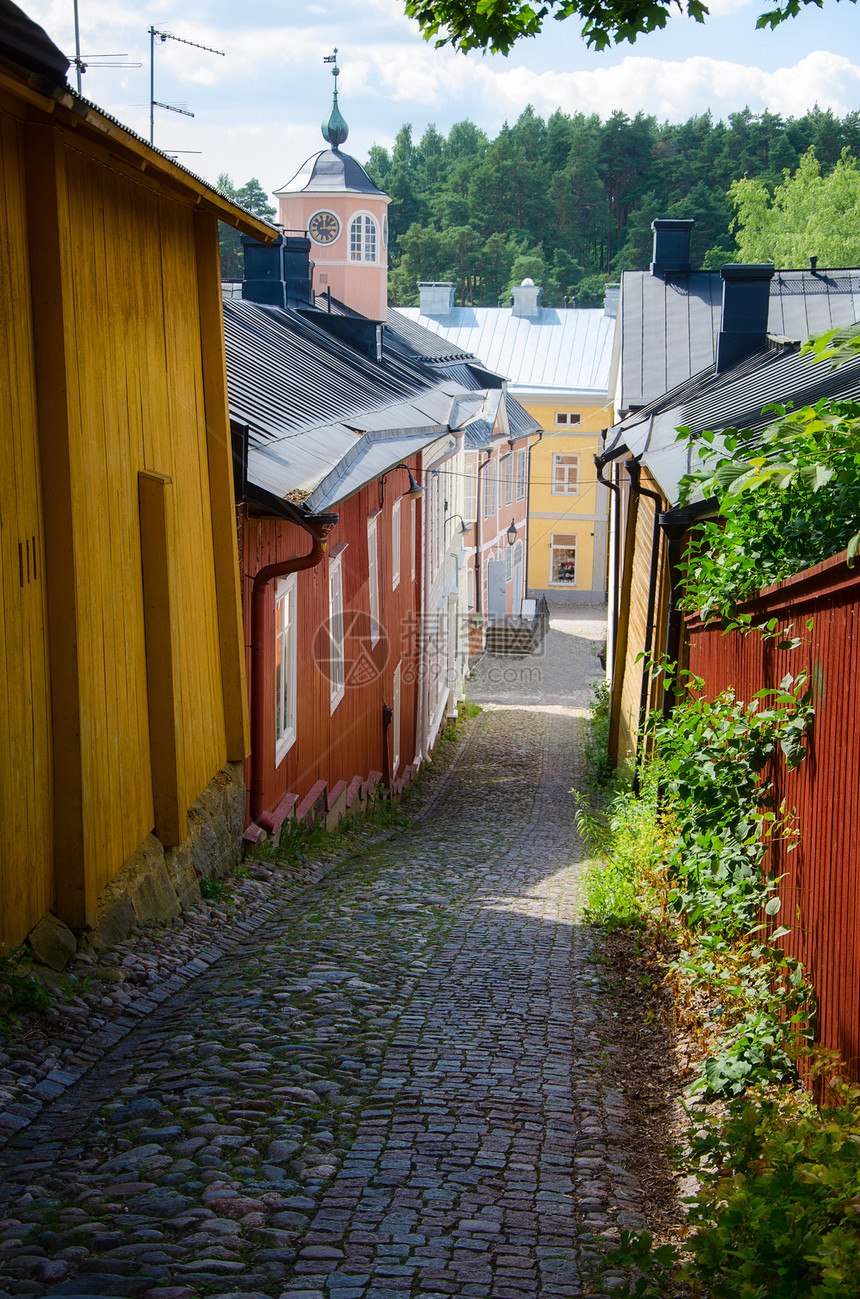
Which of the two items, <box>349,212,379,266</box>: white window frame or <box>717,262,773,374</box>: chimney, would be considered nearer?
<box>717,262,773,374</box>: chimney

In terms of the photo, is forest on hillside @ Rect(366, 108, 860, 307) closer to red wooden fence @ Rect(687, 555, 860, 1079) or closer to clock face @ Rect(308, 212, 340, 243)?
clock face @ Rect(308, 212, 340, 243)

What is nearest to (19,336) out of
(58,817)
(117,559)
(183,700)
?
(117,559)

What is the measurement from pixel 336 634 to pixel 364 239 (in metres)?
17.3

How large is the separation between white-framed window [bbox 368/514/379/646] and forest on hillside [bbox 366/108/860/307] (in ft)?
159

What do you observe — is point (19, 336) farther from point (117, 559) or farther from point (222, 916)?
point (222, 916)

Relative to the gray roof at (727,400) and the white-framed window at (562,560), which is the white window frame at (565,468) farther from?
the gray roof at (727,400)

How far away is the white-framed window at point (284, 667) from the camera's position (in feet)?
30.6

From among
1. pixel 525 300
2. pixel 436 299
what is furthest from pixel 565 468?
pixel 436 299

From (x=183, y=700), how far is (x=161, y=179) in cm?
289

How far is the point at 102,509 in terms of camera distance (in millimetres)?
5605

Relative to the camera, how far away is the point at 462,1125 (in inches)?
160

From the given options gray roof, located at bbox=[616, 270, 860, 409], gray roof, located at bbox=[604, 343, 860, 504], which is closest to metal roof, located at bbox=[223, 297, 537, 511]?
gray roof, located at bbox=[604, 343, 860, 504]

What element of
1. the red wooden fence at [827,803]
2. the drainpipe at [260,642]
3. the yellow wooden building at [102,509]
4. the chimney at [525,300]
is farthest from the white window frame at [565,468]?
the red wooden fence at [827,803]

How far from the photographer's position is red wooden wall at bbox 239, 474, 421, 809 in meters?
9.04
